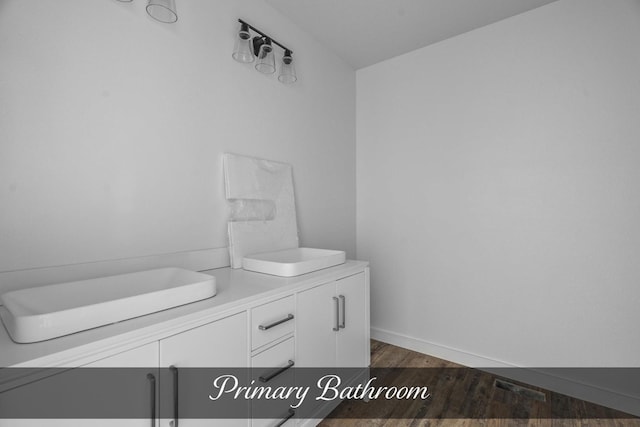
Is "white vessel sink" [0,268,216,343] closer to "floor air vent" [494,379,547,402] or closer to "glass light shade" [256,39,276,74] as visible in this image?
"glass light shade" [256,39,276,74]

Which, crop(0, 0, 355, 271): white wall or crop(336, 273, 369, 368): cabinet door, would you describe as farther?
crop(336, 273, 369, 368): cabinet door

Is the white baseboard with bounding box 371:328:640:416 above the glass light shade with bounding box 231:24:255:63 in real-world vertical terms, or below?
below

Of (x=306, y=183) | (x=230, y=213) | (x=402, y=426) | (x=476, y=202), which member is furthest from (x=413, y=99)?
(x=402, y=426)

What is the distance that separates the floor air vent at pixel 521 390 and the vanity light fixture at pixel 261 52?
247 centimetres

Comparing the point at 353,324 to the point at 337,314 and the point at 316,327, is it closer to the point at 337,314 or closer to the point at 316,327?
the point at 337,314

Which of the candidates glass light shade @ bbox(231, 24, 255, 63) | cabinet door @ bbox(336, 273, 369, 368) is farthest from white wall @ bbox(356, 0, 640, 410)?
glass light shade @ bbox(231, 24, 255, 63)

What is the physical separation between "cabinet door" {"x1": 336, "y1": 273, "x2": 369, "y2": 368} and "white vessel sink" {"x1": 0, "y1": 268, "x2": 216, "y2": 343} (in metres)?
0.81

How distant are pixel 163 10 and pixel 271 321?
146 centimetres

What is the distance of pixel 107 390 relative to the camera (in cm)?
82

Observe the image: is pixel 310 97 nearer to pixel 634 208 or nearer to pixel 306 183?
pixel 306 183

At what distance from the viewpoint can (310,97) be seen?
239 centimetres

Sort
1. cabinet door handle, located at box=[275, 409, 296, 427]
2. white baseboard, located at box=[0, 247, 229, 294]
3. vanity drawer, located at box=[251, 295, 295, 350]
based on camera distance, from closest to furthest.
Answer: white baseboard, located at box=[0, 247, 229, 294] → vanity drawer, located at box=[251, 295, 295, 350] → cabinet door handle, located at box=[275, 409, 296, 427]

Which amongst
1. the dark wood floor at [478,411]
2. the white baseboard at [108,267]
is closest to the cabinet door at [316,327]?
the dark wood floor at [478,411]

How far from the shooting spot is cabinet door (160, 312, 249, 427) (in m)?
0.94
